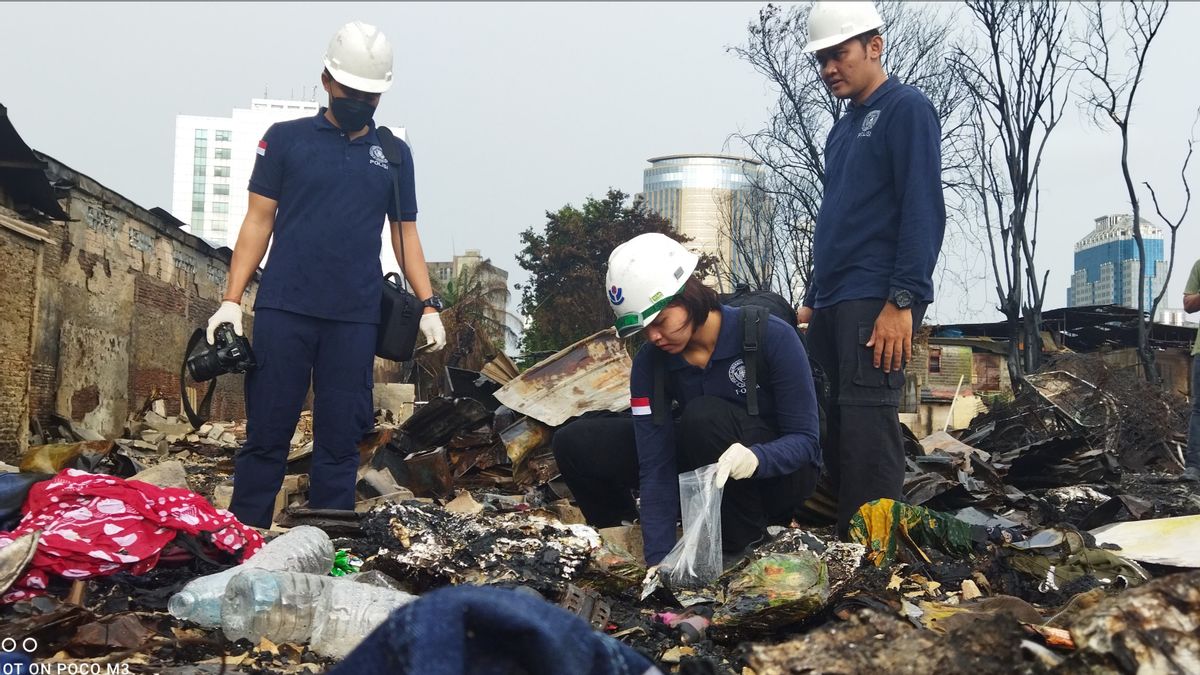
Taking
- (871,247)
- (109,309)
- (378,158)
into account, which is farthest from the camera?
(109,309)

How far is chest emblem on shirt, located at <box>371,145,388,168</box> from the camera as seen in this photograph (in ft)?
14.2

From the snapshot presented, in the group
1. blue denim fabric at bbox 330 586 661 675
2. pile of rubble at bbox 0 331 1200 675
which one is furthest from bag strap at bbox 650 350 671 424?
blue denim fabric at bbox 330 586 661 675

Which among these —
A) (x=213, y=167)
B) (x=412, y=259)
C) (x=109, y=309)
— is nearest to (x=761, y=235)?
(x=109, y=309)

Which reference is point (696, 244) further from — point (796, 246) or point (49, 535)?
point (49, 535)

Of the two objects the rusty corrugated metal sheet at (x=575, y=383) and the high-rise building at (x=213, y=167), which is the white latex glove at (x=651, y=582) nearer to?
the rusty corrugated metal sheet at (x=575, y=383)

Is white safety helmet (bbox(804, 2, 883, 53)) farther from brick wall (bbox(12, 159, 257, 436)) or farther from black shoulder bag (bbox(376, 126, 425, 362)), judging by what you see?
brick wall (bbox(12, 159, 257, 436))

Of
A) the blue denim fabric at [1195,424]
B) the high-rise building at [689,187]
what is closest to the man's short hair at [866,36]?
the blue denim fabric at [1195,424]

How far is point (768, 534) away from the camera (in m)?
3.84

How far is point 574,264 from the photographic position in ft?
119

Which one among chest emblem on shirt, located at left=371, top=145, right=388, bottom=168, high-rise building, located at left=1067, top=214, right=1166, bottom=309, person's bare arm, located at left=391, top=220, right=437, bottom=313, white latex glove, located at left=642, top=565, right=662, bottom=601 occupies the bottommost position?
white latex glove, located at left=642, top=565, right=662, bottom=601

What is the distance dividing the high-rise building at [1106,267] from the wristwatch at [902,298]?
2689 centimetres

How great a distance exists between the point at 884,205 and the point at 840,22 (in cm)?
73

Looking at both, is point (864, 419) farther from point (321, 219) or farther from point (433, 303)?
point (321, 219)

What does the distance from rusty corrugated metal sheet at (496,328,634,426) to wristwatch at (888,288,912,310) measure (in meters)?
→ 3.30
